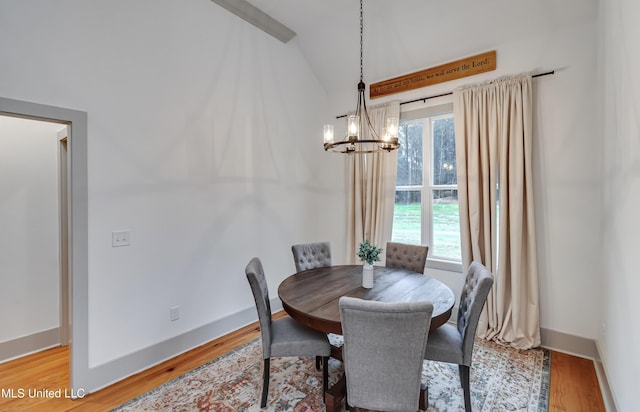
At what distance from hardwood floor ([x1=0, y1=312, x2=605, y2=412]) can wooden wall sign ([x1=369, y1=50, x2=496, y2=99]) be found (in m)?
2.99

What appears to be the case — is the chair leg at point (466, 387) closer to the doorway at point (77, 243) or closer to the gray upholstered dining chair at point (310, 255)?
the gray upholstered dining chair at point (310, 255)

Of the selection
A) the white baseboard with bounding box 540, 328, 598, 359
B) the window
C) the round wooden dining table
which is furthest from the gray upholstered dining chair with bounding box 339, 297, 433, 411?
the window

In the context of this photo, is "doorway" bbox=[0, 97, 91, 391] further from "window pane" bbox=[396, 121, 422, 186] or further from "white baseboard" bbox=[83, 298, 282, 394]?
"window pane" bbox=[396, 121, 422, 186]

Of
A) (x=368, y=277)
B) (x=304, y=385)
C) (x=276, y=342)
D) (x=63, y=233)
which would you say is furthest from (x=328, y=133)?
(x=63, y=233)

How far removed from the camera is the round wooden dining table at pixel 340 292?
185 cm

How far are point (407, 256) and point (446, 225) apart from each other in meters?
0.84

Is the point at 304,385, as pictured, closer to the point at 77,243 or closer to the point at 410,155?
the point at 77,243

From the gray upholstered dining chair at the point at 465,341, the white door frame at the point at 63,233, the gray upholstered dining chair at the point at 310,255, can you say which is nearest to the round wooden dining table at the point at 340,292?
the gray upholstered dining chair at the point at 465,341

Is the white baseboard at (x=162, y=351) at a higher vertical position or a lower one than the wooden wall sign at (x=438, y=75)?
lower

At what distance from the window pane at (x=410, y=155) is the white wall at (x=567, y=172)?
1.21 m

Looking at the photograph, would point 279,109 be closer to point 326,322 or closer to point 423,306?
point 326,322

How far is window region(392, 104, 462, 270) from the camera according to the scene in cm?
358

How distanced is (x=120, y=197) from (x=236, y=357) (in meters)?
1.77

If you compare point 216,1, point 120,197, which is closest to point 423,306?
point 120,197
